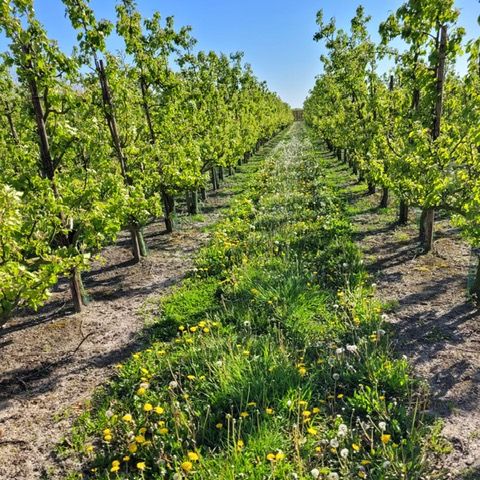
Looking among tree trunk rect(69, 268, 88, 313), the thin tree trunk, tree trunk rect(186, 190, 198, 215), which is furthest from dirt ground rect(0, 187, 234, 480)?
the thin tree trunk

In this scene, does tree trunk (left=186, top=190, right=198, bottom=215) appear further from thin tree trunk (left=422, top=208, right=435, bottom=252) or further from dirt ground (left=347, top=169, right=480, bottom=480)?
thin tree trunk (left=422, top=208, right=435, bottom=252)

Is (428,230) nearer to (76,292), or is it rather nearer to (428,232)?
(428,232)

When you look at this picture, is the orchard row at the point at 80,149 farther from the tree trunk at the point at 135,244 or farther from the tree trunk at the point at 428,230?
the tree trunk at the point at 428,230

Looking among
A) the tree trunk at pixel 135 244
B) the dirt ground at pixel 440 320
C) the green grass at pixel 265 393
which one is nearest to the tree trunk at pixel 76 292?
the green grass at pixel 265 393

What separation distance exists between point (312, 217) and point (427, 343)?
7153 mm

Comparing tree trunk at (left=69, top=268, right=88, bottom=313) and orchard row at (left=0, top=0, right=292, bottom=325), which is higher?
orchard row at (left=0, top=0, right=292, bottom=325)

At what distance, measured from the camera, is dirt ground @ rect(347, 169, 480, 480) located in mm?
4672

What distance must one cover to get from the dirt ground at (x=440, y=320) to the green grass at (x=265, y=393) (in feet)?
1.17

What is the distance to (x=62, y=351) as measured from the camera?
721 cm

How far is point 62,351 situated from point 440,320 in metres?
6.54

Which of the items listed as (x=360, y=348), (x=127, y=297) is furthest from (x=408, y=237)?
(x=127, y=297)

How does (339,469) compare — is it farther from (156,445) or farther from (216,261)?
(216,261)

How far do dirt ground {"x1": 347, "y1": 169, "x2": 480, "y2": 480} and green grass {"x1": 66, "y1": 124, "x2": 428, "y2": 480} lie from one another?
0.36m

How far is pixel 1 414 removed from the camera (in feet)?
18.8
